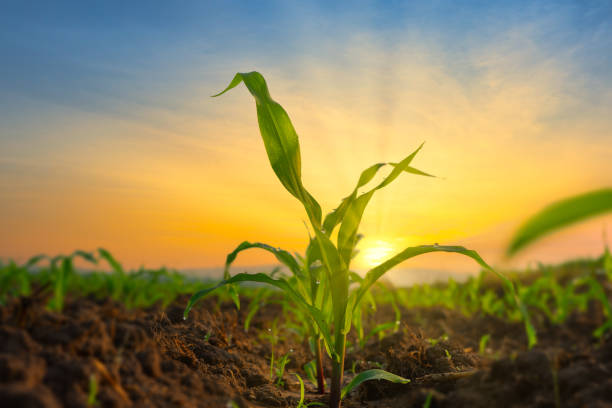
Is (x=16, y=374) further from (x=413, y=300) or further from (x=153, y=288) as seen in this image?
(x=413, y=300)

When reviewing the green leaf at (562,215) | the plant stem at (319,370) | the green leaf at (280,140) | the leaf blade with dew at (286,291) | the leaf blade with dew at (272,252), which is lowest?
the plant stem at (319,370)

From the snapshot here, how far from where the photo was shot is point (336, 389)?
1.91 m

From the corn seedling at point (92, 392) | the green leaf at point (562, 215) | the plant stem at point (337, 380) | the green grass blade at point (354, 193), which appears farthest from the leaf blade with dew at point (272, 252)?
the green leaf at point (562, 215)

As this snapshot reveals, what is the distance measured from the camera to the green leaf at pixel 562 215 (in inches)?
44.5

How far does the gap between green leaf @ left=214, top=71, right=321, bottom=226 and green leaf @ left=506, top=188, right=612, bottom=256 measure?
3.26 feet

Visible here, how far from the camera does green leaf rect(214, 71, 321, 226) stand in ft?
6.72

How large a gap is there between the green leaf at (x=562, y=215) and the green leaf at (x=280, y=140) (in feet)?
3.26

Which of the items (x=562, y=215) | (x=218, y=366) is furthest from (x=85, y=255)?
(x=562, y=215)

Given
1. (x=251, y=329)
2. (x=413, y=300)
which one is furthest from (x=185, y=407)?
(x=413, y=300)

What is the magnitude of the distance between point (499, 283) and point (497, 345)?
2.96m

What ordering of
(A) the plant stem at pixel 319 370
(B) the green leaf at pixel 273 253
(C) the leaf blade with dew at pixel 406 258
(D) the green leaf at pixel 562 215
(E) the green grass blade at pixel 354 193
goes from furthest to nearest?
(A) the plant stem at pixel 319 370 < (B) the green leaf at pixel 273 253 < (E) the green grass blade at pixel 354 193 < (C) the leaf blade with dew at pixel 406 258 < (D) the green leaf at pixel 562 215

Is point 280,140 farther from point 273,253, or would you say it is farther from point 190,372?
point 190,372

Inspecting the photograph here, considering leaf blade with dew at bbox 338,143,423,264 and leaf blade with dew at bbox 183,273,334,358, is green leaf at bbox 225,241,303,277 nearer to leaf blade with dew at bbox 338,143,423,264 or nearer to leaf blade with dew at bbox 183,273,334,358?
leaf blade with dew at bbox 183,273,334,358

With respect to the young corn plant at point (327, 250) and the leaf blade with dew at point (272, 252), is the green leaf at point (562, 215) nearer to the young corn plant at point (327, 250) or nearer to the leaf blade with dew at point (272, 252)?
the young corn plant at point (327, 250)
